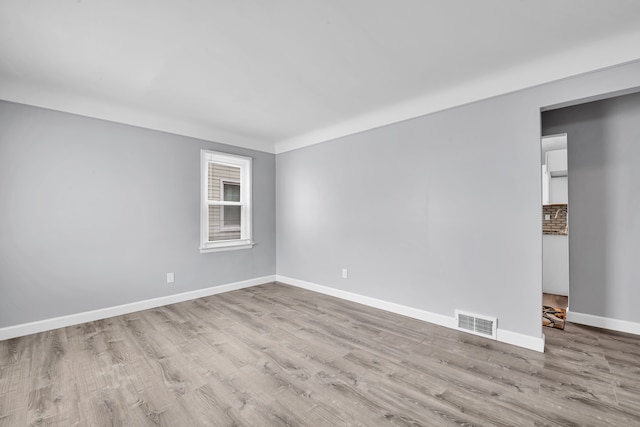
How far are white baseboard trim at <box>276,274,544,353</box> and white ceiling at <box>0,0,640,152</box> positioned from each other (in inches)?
93.8

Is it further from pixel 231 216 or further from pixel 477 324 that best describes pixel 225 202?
pixel 477 324

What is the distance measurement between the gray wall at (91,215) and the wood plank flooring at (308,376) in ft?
1.59

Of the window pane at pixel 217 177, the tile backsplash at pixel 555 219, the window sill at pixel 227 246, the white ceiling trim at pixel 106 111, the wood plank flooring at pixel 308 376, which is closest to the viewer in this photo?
the wood plank flooring at pixel 308 376

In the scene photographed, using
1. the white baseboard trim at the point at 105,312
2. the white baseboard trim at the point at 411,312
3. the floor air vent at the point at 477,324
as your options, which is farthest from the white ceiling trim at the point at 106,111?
the floor air vent at the point at 477,324

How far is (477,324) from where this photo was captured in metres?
2.87

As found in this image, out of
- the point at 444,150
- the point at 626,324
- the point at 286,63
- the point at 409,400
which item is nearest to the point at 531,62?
the point at 444,150

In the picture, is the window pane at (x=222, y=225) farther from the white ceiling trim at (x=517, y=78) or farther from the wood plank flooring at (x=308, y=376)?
the white ceiling trim at (x=517, y=78)

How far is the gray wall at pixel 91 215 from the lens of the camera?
288cm

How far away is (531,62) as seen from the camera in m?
2.55

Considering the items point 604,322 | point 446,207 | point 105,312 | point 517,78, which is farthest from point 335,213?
point 604,322

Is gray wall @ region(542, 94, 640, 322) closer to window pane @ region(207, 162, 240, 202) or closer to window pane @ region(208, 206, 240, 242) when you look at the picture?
window pane @ region(207, 162, 240, 202)

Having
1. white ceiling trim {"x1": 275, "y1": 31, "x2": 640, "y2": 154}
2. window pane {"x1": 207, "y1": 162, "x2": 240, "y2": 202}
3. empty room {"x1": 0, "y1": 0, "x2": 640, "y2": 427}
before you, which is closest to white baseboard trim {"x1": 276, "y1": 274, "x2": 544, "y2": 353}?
empty room {"x1": 0, "y1": 0, "x2": 640, "y2": 427}

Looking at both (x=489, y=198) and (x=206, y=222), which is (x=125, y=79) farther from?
(x=489, y=198)

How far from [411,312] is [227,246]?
9.71 feet
